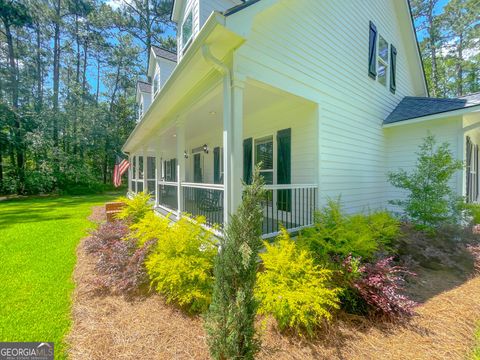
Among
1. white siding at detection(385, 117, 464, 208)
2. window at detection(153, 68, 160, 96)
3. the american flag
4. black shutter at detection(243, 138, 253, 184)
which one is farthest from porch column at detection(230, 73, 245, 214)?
the american flag

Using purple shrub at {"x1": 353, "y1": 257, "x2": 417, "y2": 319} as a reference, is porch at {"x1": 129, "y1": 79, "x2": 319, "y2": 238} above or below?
above

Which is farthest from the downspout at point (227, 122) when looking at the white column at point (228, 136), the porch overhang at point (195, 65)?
the porch overhang at point (195, 65)

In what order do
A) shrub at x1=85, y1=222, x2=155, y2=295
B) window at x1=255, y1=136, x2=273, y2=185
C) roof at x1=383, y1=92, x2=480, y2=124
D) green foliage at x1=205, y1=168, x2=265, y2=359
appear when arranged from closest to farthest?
green foliage at x1=205, y1=168, x2=265, y2=359
shrub at x1=85, y1=222, x2=155, y2=295
roof at x1=383, y1=92, x2=480, y2=124
window at x1=255, y1=136, x2=273, y2=185

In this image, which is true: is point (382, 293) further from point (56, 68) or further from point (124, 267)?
point (56, 68)

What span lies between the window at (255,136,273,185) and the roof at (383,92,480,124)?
12.4ft

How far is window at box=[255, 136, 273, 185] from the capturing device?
635 centimetres

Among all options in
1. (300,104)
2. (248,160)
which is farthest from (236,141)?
(248,160)

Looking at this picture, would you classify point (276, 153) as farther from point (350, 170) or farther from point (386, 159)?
point (386, 159)

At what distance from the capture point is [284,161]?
5.78m

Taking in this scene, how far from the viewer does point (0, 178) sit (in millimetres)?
16719

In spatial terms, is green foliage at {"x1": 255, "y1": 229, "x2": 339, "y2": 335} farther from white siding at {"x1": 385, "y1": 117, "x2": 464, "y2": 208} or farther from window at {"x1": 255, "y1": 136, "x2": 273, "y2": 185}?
white siding at {"x1": 385, "y1": 117, "x2": 464, "y2": 208}

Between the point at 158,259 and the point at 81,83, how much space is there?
27183 millimetres

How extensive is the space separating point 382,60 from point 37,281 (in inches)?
397

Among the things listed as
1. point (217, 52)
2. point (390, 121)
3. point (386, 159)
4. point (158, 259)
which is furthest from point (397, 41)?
point (158, 259)
